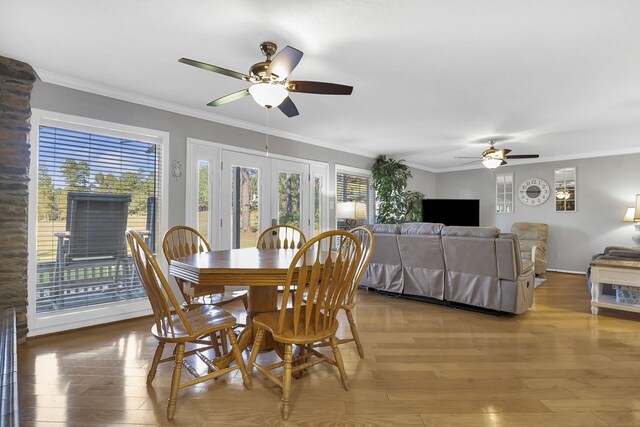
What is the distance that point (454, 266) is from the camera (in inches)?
151

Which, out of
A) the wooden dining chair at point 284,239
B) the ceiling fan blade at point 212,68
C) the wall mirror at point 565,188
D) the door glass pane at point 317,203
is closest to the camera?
the ceiling fan blade at point 212,68

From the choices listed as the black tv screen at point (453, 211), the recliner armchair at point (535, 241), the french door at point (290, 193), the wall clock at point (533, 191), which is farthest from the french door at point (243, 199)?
the wall clock at point (533, 191)

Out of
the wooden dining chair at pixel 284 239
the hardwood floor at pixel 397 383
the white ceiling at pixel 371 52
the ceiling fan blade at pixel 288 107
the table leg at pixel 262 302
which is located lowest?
the hardwood floor at pixel 397 383

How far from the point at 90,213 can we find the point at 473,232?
401 cm

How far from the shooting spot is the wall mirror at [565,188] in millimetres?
6488

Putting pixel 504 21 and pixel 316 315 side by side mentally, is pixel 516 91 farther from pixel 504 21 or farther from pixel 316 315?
pixel 316 315

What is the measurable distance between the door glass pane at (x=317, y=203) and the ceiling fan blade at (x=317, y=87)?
9.98 ft

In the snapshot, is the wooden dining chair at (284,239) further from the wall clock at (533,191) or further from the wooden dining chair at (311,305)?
the wall clock at (533,191)

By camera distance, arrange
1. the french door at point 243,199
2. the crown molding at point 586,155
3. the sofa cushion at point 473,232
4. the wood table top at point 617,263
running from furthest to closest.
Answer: the crown molding at point 586,155, the french door at point 243,199, the sofa cushion at point 473,232, the wood table top at point 617,263

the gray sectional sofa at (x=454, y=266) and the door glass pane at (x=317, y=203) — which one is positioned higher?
the door glass pane at (x=317, y=203)

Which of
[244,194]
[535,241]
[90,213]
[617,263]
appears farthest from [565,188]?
[90,213]

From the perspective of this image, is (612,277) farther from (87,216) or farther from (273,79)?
(87,216)

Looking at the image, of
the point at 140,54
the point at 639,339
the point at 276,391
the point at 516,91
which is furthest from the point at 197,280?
the point at 639,339

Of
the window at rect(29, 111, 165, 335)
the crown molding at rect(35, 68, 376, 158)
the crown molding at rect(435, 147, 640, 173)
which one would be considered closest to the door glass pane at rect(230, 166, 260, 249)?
the crown molding at rect(35, 68, 376, 158)
